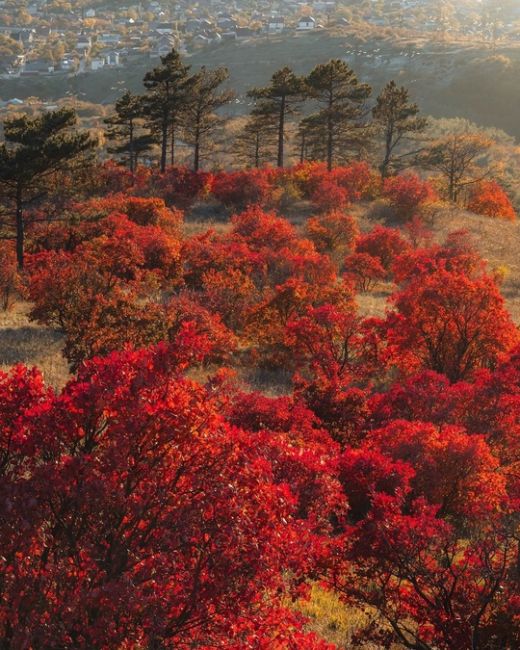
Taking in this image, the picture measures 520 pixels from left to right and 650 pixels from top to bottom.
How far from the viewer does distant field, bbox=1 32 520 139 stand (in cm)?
10919

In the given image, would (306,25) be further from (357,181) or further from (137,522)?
(137,522)

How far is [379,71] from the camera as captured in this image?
5025 inches

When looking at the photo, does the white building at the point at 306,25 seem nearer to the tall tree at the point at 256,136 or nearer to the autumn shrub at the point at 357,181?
the tall tree at the point at 256,136

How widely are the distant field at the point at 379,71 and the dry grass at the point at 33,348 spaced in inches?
3628

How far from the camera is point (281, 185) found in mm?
51281

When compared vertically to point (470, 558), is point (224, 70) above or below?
above

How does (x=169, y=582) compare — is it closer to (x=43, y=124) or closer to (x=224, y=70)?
(x=43, y=124)

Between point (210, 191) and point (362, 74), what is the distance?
A: 91.5 m

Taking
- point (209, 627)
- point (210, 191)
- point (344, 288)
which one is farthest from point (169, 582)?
point (210, 191)

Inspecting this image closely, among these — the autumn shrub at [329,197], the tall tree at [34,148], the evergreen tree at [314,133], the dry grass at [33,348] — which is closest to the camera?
the dry grass at [33,348]

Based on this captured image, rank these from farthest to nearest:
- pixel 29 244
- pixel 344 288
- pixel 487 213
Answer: pixel 487 213 < pixel 29 244 < pixel 344 288

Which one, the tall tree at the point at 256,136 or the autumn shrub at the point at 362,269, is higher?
the tall tree at the point at 256,136

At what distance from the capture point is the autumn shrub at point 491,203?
53.3 metres

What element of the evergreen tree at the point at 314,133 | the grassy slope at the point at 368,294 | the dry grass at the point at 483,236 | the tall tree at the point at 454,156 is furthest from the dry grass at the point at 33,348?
the tall tree at the point at 454,156
